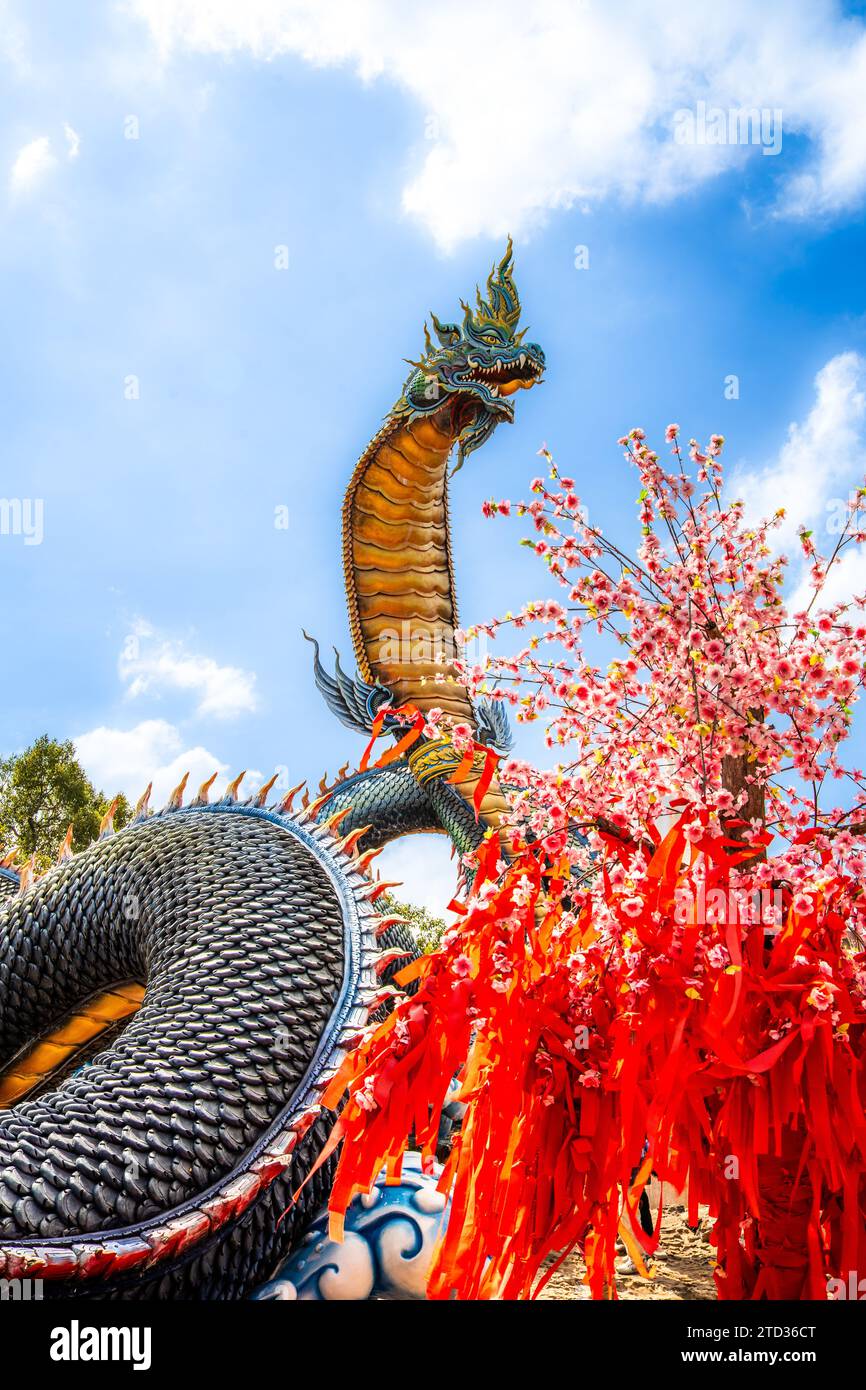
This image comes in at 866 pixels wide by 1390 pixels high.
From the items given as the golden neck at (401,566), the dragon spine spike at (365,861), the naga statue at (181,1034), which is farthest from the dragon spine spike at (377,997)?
the golden neck at (401,566)

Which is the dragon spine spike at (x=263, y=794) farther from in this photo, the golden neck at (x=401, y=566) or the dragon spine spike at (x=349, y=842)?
the golden neck at (x=401, y=566)

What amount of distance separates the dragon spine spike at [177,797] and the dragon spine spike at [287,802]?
671 millimetres

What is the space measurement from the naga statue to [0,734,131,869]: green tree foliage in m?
13.1

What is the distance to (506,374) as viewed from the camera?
8117 millimetres

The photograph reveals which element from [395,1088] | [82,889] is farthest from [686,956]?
[82,889]

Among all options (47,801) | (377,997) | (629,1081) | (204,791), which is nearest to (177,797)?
(204,791)

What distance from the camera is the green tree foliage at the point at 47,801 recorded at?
19156 millimetres

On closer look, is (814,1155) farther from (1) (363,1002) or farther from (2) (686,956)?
(1) (363,1002)

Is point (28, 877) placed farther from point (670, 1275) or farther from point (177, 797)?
point (670, 1275)

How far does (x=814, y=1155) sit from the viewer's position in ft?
7.68

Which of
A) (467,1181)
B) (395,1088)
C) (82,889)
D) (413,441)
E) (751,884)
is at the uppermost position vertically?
(413,441)

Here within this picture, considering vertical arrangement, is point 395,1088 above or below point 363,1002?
below
